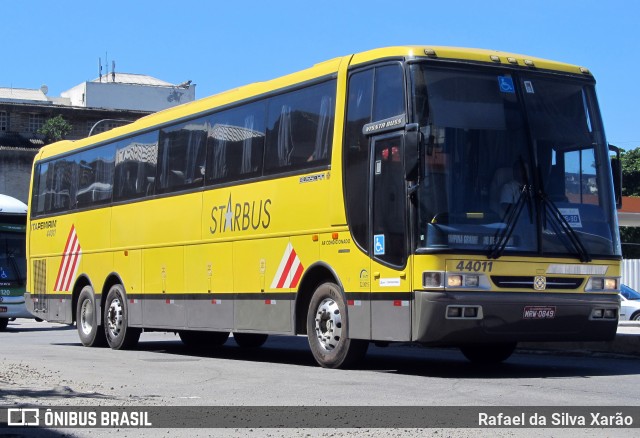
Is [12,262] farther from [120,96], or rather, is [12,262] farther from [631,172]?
[120,96]

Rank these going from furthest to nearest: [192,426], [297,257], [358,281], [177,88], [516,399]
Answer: [177,88] → [297,257] → [358,281] → [516,399] → [192,426]

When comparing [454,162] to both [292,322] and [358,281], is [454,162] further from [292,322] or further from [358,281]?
[292,322]

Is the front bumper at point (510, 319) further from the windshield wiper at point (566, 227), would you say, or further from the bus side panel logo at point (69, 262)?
the bus side panel logo at point (69, 262)

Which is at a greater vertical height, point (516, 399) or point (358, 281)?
point (358, 281)

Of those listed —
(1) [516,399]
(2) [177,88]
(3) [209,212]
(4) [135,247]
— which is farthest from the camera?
(2) [177,88]

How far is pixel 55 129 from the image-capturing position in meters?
86.6

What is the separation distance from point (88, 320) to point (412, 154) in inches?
451

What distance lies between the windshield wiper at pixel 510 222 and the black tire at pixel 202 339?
9592 millimetres

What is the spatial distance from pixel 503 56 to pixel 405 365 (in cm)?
451

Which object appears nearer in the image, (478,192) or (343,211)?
(478,192)

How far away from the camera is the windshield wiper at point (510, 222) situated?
531 inches

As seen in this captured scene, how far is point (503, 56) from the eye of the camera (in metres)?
14.4


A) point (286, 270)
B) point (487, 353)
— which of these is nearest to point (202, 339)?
point (286, 270)

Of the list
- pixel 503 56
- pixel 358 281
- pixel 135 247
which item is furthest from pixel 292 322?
pixel 135 247
